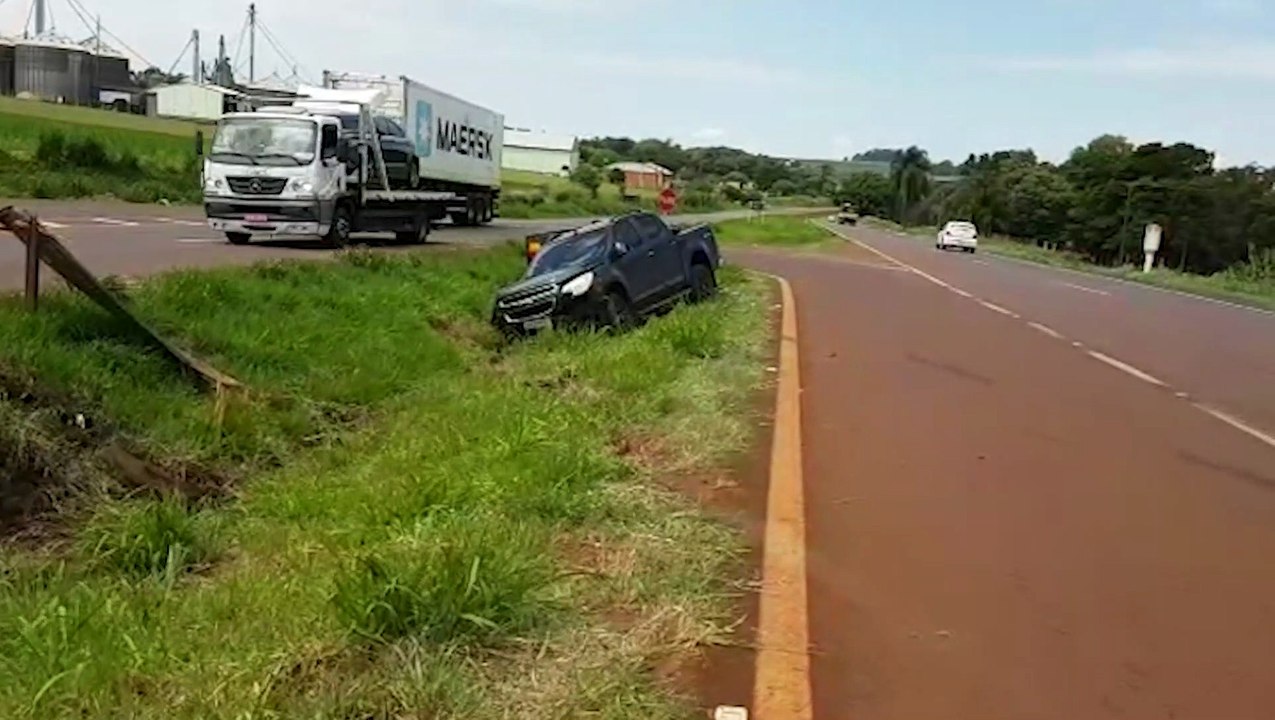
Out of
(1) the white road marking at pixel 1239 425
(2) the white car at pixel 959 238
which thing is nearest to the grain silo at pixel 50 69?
(2) the white car at pixel 959 238

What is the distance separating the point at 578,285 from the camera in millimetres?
16453

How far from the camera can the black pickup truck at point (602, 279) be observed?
16.4 m

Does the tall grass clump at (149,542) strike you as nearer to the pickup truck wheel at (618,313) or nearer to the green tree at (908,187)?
the pickup truck wheel at (618,313)

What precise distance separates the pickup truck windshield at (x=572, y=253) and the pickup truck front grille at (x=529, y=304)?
52 cm

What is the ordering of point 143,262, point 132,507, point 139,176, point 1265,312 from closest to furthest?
point 132,507 → point 143,262 → point 1265,312 → point 139,176

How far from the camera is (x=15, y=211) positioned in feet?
34.2

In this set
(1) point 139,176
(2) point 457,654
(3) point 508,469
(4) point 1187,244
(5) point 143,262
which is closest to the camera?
(2) point 457,654

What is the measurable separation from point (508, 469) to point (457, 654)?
122 inches

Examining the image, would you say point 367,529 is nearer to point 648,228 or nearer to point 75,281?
point 75,281

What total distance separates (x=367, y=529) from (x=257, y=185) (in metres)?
19.3

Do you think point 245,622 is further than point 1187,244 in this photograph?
No

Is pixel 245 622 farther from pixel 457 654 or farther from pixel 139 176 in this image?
pixel 139 176

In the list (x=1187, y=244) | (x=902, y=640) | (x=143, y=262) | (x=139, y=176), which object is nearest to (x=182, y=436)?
(x=902, y=640)

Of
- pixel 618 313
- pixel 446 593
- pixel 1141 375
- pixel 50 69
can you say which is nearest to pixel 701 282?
pixel 618 313
